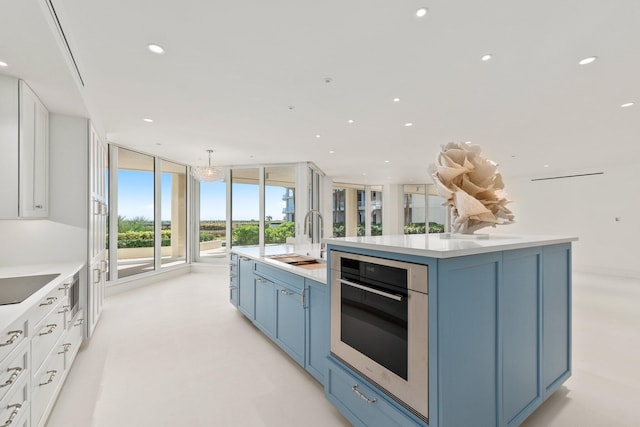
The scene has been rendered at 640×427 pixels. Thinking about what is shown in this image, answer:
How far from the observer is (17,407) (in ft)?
4.58

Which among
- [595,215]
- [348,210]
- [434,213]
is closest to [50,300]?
[348,210]

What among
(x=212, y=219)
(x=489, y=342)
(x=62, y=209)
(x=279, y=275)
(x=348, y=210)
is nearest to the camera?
(x=489, y=342)

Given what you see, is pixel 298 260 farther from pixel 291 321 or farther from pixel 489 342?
pixel 489 342

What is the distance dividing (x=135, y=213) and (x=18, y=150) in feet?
12.4

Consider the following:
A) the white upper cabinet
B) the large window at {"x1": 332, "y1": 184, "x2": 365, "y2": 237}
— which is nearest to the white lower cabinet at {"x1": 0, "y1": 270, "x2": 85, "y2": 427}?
the white upper cabinet

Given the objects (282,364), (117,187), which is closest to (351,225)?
(117,187)

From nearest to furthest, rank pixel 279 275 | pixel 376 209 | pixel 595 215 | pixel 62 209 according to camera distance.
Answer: pixel 279 275 → pixel 62 209 → pixel 595 215 → pixel 376 209

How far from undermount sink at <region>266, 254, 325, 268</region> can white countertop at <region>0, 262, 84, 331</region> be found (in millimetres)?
1691

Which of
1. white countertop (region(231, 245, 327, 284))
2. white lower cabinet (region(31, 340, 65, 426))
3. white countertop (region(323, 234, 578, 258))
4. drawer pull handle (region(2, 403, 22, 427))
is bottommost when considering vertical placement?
white lower cabinet (region(31, 340, 65, 426))

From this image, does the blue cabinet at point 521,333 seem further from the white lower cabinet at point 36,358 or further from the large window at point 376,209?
the large window at point 376,209

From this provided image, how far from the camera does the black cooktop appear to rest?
82.7 inches

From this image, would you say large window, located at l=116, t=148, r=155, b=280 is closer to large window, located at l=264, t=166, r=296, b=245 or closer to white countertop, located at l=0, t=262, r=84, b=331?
large window, located at l=264, t=166, r=296, b=245

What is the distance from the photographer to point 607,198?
6.94 m

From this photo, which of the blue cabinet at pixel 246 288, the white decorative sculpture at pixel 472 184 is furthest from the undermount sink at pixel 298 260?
the white decorative sculpture at pixel 472 184
